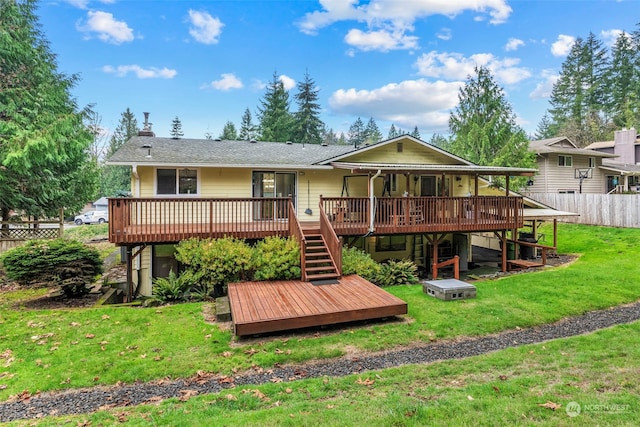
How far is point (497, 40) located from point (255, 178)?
24.1m

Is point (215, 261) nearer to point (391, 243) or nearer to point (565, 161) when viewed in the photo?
point (391, 243)

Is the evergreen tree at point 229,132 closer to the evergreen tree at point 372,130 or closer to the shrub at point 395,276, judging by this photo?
the evergreen tree at point 372,130

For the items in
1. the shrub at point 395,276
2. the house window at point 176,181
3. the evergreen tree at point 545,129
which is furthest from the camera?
the evergreen tree at point 545,129

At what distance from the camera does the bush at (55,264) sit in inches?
339

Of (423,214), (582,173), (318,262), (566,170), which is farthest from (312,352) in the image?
(582,173)

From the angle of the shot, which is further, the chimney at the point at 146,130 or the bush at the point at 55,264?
the chimney at the point at 146,130

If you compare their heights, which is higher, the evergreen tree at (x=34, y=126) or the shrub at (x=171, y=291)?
the evergreen tree at (x=34, y=126)

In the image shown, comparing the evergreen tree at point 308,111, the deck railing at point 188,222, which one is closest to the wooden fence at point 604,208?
the deck railing at point 188,222

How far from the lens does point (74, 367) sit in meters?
5.30

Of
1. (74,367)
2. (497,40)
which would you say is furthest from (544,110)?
(74,367)

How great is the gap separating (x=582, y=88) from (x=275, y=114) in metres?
43.8

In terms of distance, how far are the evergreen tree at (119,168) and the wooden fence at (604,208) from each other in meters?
46.5

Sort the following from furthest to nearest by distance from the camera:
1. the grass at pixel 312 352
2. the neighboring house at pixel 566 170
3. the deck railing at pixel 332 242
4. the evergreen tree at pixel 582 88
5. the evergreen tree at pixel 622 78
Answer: the evergreen tree at pixel 582 88, the evergreen tree at pixel 622 78, the neighboring house at pixel 566 170, the deck railing at pixel 332 242, the grass at pixel 312 352

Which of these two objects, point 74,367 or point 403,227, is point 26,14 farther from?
point 403,227
